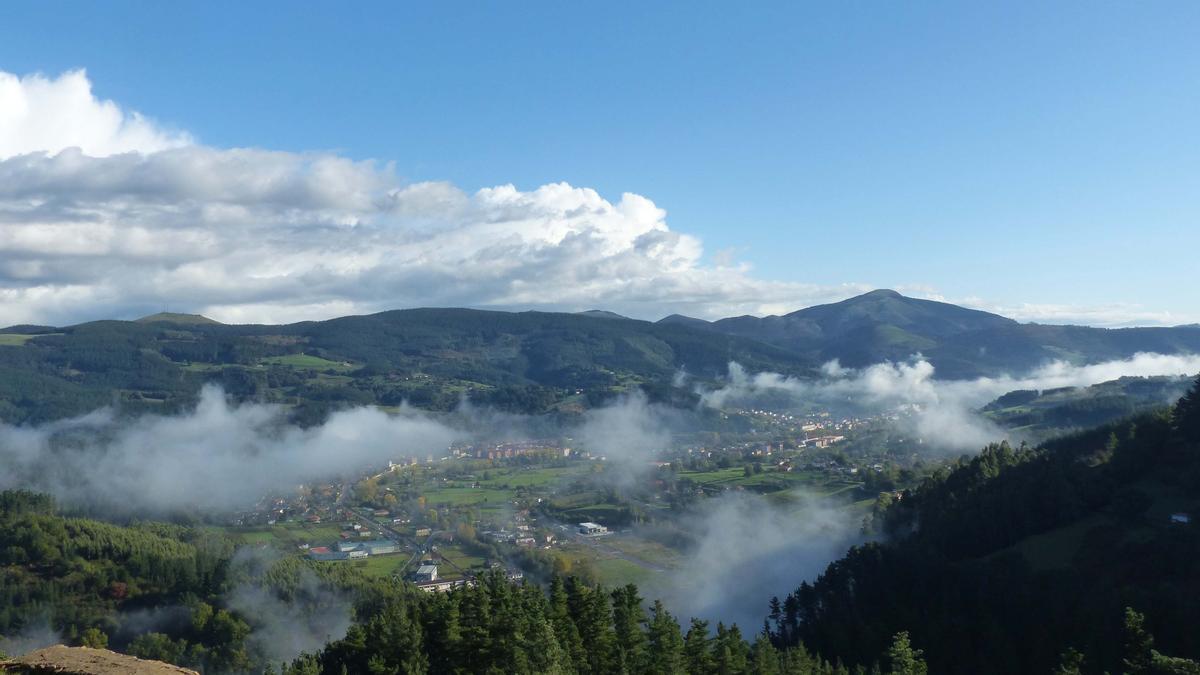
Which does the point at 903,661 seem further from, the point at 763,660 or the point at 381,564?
the point at 381,564

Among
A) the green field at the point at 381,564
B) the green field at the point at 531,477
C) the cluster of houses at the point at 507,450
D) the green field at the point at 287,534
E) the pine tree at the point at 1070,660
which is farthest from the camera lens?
the cluster of houses at the point at 507,450

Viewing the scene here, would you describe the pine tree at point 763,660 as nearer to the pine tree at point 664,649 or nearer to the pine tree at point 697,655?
the pine tree at point 697,655

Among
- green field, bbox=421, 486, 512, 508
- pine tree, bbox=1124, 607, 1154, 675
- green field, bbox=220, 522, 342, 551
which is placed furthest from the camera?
green field, bbox=421, 486, 512, 508

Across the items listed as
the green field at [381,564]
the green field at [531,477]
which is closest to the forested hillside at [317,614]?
the green field at [381,564]

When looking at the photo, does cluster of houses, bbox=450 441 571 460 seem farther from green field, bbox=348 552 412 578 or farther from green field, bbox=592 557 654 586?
green field, bbox=592 557 654 586

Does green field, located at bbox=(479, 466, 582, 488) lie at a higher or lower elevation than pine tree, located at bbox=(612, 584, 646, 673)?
lower

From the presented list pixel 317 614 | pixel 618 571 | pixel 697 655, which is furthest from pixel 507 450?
pixel 697 655

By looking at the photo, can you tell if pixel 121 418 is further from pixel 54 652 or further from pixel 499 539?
pixel 54 652

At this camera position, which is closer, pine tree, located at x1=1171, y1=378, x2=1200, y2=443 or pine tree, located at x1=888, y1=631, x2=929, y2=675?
pine tree, located at x1=888, y1=631, x2=929, y2=675

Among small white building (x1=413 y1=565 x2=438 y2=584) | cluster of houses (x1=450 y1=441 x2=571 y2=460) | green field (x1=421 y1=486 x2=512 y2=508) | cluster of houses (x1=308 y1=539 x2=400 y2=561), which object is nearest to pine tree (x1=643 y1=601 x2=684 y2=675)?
small white building (x1=413 y1=565 x2=438 y2=584)

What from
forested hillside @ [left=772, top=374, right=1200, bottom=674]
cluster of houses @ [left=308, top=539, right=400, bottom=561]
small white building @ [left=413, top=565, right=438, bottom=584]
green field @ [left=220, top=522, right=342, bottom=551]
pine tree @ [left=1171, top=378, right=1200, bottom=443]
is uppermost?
pine tree @ [left=1171, top=378, right=1200, bottom=443]
